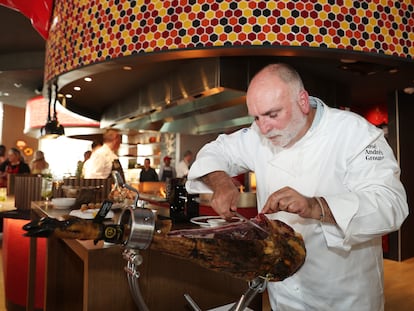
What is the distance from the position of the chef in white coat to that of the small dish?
1313mm

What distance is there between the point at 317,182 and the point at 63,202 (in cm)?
174

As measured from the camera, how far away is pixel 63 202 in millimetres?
2361

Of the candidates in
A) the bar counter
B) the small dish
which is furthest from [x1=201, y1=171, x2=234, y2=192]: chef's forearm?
the small dish

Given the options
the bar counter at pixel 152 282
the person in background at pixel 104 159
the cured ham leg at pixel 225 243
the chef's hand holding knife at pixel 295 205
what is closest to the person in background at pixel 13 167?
the person in background at pixel 104 159

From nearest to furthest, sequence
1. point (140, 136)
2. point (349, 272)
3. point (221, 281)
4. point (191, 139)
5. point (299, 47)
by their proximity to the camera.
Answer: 1. point (349, 272)
2. point (221, 281)
3. point (299, 47)
4. point (191, 139)
5. point (140, 136)

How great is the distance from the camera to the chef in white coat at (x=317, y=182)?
0.93m

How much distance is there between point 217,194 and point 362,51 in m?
1.28

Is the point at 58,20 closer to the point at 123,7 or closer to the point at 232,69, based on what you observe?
the point at 123,7

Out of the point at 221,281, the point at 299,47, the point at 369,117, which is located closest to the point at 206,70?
the point at 299,47

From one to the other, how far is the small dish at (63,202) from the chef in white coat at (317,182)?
4.31 ft

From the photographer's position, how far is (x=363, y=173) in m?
1.08

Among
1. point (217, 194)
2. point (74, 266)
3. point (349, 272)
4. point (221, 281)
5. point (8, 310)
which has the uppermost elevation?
point (217, 194)

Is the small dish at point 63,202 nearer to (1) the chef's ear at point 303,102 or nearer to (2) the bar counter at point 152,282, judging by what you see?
(2) the bar counter at point 152,282

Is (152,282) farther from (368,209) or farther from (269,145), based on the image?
(368,209)
